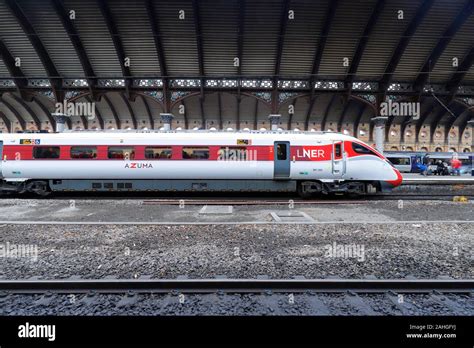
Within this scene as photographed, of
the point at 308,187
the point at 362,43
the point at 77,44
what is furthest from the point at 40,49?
the point at 362,43

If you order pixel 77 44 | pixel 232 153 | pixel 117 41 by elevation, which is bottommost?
pixel 232 153

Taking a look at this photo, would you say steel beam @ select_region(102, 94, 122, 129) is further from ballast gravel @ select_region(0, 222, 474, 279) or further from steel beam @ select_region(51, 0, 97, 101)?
ballast gravel @ select_region(0, 222, 474, 279)

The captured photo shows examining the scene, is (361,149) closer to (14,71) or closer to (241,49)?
(241,49)

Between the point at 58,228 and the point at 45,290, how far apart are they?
340 centimetres

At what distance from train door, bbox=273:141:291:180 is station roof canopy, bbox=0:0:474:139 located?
13.2 metres

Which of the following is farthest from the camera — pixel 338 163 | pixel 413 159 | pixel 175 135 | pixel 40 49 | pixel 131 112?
pixel 131 112

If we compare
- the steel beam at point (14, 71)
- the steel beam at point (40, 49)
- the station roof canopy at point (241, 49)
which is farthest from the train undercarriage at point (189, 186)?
the steel beam at point (14, 71)

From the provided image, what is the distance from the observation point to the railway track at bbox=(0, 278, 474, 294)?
3.10 meters

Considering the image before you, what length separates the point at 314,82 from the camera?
22.0 m

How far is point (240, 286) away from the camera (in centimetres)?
315

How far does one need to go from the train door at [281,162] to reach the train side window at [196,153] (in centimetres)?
332

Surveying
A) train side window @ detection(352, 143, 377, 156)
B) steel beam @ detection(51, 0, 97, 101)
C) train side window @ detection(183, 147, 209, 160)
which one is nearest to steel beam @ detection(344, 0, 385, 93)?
train side window @ detection(352, 143, 377, 156)

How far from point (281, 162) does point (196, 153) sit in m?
4.11

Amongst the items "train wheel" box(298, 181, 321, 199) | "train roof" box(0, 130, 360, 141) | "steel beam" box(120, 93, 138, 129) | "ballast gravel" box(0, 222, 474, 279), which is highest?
"steel beam" box(120, 93, 138, 129)
